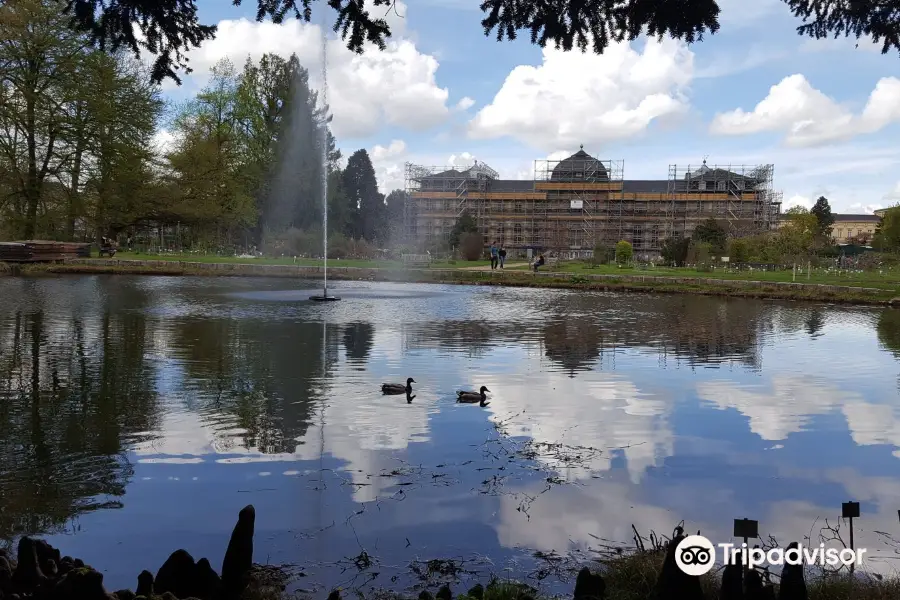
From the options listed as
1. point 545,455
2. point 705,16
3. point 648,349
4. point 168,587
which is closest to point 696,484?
point 545,455

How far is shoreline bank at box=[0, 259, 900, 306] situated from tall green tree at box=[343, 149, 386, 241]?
29644 mm

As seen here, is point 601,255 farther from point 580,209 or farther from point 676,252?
point 580,209

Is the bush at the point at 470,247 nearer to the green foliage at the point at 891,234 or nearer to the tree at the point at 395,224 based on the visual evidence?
the tree at the point at 395,224

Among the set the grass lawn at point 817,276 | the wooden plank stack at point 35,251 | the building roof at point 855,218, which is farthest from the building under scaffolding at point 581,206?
the building roof at point 855,218

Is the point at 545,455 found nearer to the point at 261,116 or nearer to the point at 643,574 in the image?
the point at 643,574

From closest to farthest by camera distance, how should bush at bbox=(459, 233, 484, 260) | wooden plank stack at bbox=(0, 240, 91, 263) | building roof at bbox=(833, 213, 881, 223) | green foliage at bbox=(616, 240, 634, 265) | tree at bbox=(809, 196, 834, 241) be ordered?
wooden plank stack at bbox=(0, 240, 91, 263)
green foliage at bbox=(616, 240, 634, 265)
bush at bbox=(459, 233, 484, 260)
tree at bbox=(809, 196, 834, 241)
building roof at bbox=(833, 213, 881, 223)

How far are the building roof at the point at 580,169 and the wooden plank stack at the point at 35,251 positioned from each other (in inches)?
1723

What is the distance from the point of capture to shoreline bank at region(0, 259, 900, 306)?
27.2 m

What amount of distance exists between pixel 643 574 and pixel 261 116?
5394 centimetres

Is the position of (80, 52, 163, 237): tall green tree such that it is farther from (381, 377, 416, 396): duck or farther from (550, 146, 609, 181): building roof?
Answer: (550, 146, 609, 181): building roof

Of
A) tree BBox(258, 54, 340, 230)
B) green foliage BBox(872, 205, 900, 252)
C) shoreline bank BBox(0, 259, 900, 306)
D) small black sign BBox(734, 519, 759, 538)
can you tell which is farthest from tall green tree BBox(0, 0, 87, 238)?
green foliage BBox(872, 205, 900, 252)

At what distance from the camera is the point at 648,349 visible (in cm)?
1402

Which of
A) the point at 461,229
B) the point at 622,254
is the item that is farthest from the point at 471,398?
the point at 461,229

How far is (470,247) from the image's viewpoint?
4828 centimetres
